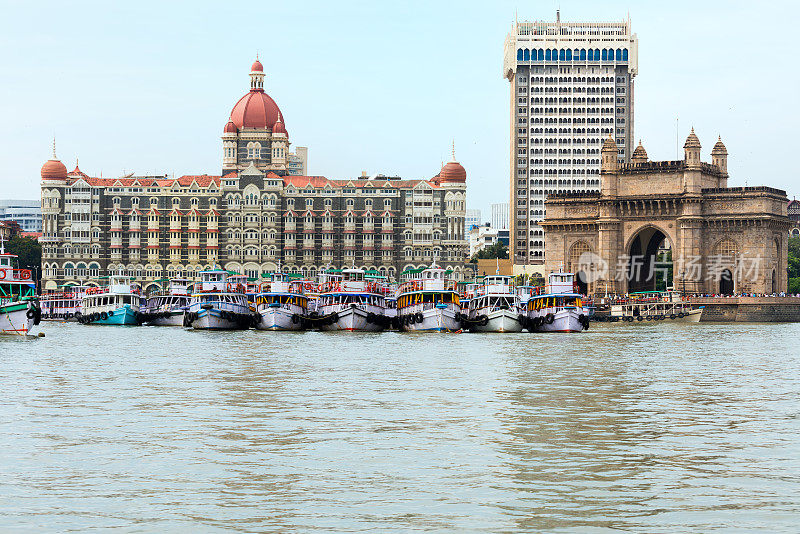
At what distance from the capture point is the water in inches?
781

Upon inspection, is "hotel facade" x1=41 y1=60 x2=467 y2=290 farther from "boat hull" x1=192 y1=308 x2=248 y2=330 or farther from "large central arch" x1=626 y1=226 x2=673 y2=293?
"boat hull" x1=192 y1=308 x2=248 y2=330

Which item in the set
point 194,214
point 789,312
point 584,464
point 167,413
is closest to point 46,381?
point 167,413

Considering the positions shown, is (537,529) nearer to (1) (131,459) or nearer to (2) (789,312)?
(1) (131,459)

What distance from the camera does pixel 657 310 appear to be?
122000 mm

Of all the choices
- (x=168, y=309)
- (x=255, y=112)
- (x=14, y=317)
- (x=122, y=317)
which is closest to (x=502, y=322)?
(x=14, y=317)

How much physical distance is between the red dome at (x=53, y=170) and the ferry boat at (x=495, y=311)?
335ft

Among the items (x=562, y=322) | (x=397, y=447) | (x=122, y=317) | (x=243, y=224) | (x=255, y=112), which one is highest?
(x=255, y=112)

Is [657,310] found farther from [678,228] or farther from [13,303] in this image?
[13,303]

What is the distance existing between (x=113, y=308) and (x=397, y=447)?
275ft

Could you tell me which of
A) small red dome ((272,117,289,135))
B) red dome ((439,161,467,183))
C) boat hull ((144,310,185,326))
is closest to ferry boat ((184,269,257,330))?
boat hull ((144,310,185,326))

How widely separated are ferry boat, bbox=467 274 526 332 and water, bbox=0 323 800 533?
30.7 metres

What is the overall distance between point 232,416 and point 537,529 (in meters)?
14.3

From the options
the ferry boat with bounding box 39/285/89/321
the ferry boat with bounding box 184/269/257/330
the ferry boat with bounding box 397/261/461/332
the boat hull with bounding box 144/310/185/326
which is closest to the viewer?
the ferry boat with bounding box 397/261/461/332

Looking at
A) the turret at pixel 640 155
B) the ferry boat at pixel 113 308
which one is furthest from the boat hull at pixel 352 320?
the turret at pixel 640 155
